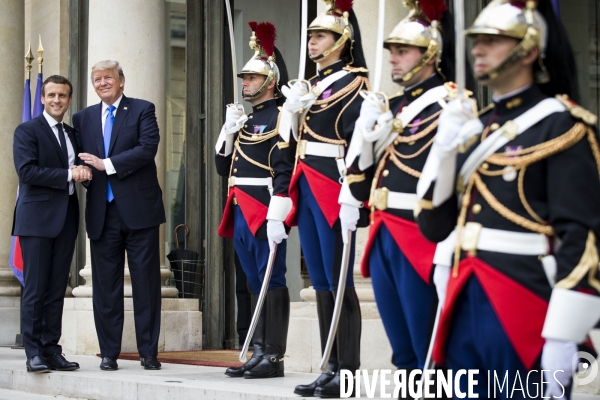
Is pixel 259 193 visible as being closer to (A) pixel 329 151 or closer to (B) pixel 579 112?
(A) pixel 329 151

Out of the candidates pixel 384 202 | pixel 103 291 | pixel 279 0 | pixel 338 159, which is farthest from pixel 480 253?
pixel 279 0

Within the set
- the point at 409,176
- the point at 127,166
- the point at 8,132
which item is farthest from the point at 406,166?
the point at 8,132

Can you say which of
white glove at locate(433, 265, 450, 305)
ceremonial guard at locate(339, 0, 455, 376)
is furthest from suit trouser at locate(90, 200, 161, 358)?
white glove at locate(433, 265, 450, 305)

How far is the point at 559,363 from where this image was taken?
2.96m

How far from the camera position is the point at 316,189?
538cm

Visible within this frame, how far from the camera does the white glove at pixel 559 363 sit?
296 centimetres

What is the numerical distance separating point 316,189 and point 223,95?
16.1 ft

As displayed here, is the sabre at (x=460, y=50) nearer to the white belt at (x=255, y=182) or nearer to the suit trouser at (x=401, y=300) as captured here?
the suit trouser at (x=401, y=300)

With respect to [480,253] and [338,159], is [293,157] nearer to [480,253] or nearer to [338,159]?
[338,159]

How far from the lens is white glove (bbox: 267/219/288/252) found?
6102 millimetres

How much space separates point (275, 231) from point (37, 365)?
231 centimetres

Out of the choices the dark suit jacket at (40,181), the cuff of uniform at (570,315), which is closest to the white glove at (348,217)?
the cuff of uniform at (570,315)

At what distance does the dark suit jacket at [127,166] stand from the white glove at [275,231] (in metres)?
1.51

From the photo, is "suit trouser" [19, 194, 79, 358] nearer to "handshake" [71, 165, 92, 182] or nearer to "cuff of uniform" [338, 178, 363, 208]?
"handshake" [71, 165, 92, 182]
